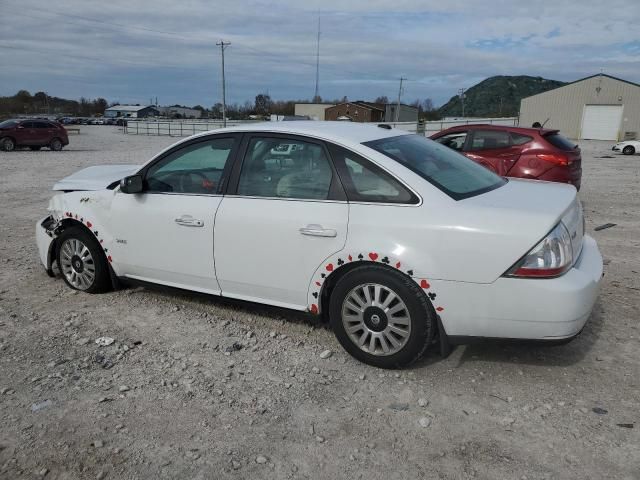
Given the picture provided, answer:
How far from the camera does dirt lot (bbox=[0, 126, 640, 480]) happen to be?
2668 mm

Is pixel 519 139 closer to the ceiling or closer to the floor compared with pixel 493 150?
closer to the ceiling

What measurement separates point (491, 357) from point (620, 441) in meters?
1.04

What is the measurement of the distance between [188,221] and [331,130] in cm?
130

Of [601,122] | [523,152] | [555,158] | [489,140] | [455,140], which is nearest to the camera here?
[555,158]

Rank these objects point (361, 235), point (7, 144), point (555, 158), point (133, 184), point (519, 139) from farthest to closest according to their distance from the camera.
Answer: point (7, 144), point (519, 139), point (555, 158), point (133, 184), point (361, 235)

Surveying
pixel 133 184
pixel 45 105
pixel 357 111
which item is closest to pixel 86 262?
pixel 133 184

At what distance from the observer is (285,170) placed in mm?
3854

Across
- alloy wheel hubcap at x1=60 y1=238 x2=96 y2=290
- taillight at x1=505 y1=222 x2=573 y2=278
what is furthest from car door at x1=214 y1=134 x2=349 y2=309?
alloy wheel hubcap at x1=60 y1=238 x2=96 y2=290

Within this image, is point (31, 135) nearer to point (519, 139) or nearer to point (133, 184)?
point (519, 139)

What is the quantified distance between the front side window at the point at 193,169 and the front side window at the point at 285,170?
0.24m

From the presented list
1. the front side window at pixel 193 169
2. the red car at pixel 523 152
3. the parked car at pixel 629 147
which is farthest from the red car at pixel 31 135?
Answer: the parked car at pixel 629 147

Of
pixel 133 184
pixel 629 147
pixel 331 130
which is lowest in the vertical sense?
pixel 629 147

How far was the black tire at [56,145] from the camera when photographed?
84.5ft

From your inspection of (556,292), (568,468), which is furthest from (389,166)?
(568,468)
